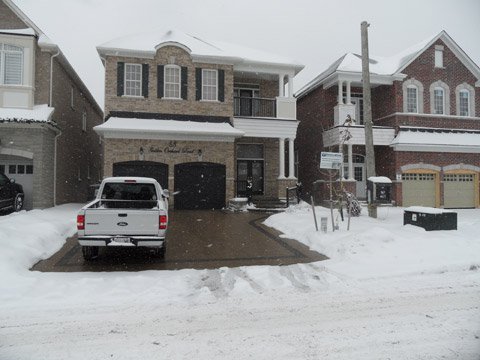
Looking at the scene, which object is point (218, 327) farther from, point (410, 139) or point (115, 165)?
point (410, 139)

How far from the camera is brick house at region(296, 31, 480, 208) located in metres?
19.8

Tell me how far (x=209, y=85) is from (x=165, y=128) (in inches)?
144

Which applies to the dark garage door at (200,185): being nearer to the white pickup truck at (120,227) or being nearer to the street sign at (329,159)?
the street sign at (329,159)

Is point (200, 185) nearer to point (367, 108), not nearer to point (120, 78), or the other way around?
point (120, 78)

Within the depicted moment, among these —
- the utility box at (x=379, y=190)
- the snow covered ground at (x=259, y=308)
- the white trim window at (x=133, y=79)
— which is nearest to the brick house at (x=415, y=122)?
the utility box at (x=379, y=190)

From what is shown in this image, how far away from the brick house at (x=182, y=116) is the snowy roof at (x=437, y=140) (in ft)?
20.2

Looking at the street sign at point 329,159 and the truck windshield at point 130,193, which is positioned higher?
the street sign at point 329,159

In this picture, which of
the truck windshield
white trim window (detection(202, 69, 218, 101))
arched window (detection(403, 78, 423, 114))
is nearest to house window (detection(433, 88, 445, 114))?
arched window (detection(403, 78, 423, 114))

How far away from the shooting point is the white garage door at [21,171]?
1588 centimetres

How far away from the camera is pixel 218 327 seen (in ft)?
13.9

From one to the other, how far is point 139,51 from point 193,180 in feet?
22.6

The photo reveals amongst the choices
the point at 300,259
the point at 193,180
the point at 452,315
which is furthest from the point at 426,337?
the point at 193,180

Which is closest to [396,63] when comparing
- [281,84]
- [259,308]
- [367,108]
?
[281,84]

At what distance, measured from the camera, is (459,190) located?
808 inches
